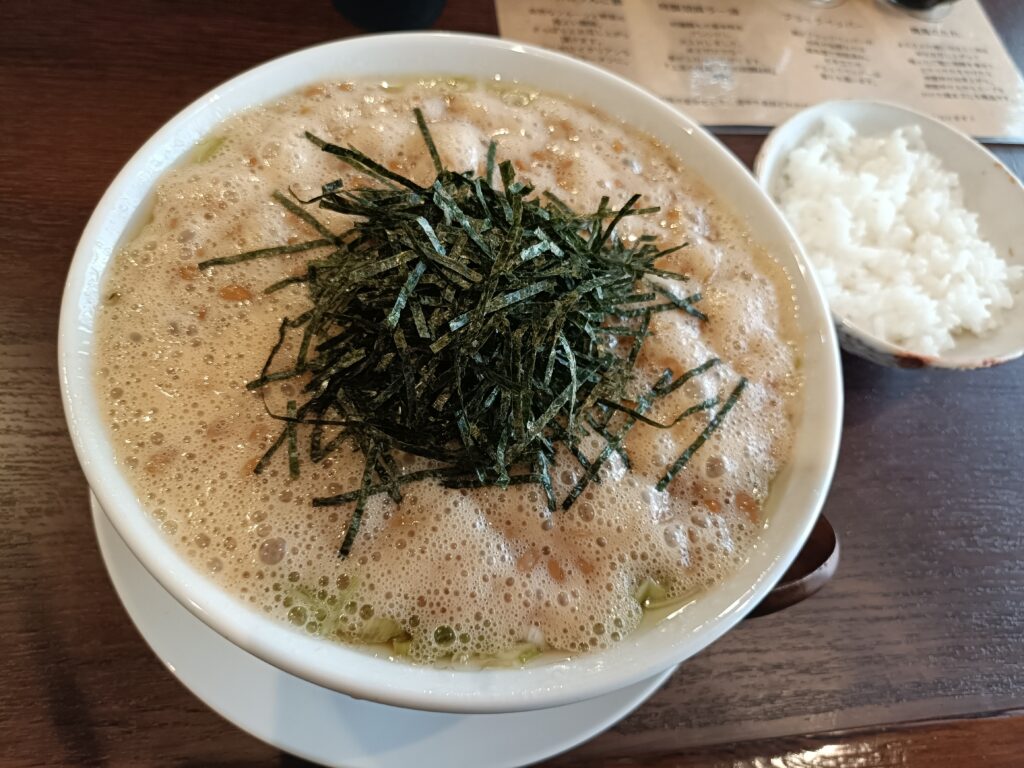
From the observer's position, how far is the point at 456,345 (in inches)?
35.9

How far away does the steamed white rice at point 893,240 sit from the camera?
1.62 metres

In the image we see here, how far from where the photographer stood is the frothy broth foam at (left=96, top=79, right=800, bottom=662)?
849 mm

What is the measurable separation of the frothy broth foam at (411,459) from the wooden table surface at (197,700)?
38 centimetres

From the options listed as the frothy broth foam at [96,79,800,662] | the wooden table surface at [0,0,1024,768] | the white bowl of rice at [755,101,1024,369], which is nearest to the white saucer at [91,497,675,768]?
the wooden table surface at [0,0,1024,768]

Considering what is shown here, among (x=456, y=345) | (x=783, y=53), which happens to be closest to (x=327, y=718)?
(x=456, y=345)

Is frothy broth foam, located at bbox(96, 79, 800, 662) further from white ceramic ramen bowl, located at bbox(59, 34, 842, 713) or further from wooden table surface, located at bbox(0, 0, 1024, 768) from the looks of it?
wooden table surface, located at bbox(0, 0, 1024, 768)

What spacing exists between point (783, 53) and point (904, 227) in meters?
0.75

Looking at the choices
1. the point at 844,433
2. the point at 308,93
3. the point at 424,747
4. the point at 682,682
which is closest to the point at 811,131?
the point at 844,433

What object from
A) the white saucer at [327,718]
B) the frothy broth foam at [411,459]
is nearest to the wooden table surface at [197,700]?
the white saucer at [327,718]

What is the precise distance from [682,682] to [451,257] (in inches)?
32.6

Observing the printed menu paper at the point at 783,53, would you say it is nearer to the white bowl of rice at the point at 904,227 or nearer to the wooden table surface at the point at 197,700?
the white bowl of rice at the point at 904,227

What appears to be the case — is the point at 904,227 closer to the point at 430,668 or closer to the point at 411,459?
the point at 411,459

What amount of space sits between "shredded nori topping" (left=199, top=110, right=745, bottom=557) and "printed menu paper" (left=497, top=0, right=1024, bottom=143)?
112 cm

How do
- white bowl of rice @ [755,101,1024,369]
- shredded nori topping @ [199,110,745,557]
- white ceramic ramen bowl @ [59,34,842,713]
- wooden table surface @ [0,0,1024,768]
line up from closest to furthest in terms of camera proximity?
1. white ceramic ramen bowl @ [59,34,842,713]
2. shredded nori topping @ [199,110,745,557]
3. wooden table surface @ [0,0,1024,768]
4. white bowl of rice @ [755,101,1024,369]
